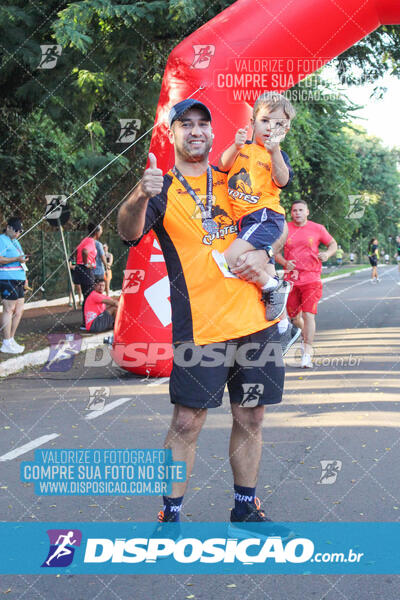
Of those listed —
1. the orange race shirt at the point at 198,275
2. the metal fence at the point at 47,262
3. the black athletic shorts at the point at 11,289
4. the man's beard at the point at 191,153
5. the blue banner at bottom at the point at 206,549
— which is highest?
the man's beard at the point at 191,153

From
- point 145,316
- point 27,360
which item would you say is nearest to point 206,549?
point 145,316

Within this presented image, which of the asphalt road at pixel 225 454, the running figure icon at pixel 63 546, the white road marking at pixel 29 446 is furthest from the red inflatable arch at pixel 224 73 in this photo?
the running figure icon at pixel 63 546

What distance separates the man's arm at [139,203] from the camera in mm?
3574

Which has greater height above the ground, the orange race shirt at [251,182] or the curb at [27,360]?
the orange race shirt at [251,182]

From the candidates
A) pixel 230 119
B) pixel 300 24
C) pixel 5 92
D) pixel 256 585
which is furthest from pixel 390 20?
pixel 256 585

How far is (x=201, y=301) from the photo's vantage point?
154 inches

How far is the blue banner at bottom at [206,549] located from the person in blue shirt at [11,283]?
288 inches

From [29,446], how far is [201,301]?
279 centimetres

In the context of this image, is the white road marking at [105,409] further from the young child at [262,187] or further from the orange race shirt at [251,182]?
the orange race shirt at [251,182]

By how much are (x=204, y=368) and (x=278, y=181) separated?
99 centimetres

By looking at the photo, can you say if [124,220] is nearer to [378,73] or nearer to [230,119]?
[230,119]

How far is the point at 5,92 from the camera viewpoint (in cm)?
1296

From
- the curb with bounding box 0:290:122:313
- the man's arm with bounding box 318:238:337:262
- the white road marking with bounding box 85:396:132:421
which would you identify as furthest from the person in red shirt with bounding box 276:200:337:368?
the curb with bounding box 0:290:122:313

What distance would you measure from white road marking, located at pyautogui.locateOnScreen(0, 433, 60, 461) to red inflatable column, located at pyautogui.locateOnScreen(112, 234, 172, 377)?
2800mm
